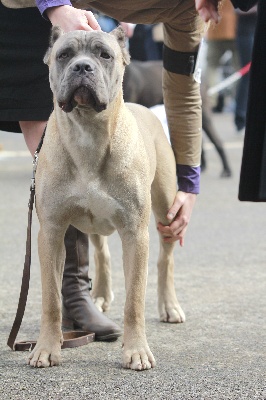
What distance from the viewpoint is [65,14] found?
377 centimetres

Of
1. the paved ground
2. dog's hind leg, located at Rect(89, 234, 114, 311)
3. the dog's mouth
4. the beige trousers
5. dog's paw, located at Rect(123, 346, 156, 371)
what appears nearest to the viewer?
the paved ground

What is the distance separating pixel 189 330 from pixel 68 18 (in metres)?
1.51

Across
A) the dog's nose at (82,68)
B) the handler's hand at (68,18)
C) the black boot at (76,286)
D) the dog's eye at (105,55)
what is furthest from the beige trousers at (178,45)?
the black boot at (76,286)

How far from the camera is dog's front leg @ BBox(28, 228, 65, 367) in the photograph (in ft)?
12.5

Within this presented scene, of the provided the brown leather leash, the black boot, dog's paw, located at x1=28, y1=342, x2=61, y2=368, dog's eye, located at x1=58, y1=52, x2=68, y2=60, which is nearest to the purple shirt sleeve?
dog's eye, located at x1=58, y1=52, x2=68, y2=60

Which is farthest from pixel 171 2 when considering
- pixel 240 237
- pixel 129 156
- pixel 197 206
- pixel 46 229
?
pixel 197 206

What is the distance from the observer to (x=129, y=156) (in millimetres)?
3795

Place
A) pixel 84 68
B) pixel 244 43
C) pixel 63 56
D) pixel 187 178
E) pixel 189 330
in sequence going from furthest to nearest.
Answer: pixel 244 43 → pixel 187 178 → pixel 189 330 → pixel 63 56 → pixel 84 68

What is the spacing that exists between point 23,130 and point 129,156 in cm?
90

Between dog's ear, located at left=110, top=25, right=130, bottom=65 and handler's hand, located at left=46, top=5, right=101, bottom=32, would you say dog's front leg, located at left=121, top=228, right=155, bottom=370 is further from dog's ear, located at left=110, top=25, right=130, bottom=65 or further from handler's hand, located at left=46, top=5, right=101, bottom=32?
handler's hand, located at left=46, top=5, right=101, bottom=32

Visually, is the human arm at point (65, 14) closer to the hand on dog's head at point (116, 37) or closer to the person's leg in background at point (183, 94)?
the hand on dog's head at point (116, 37)

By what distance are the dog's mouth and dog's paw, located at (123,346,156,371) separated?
0.93 m

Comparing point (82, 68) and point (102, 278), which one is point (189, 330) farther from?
point (82, 68)

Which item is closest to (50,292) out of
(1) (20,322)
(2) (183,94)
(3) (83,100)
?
(1) (20,322)
